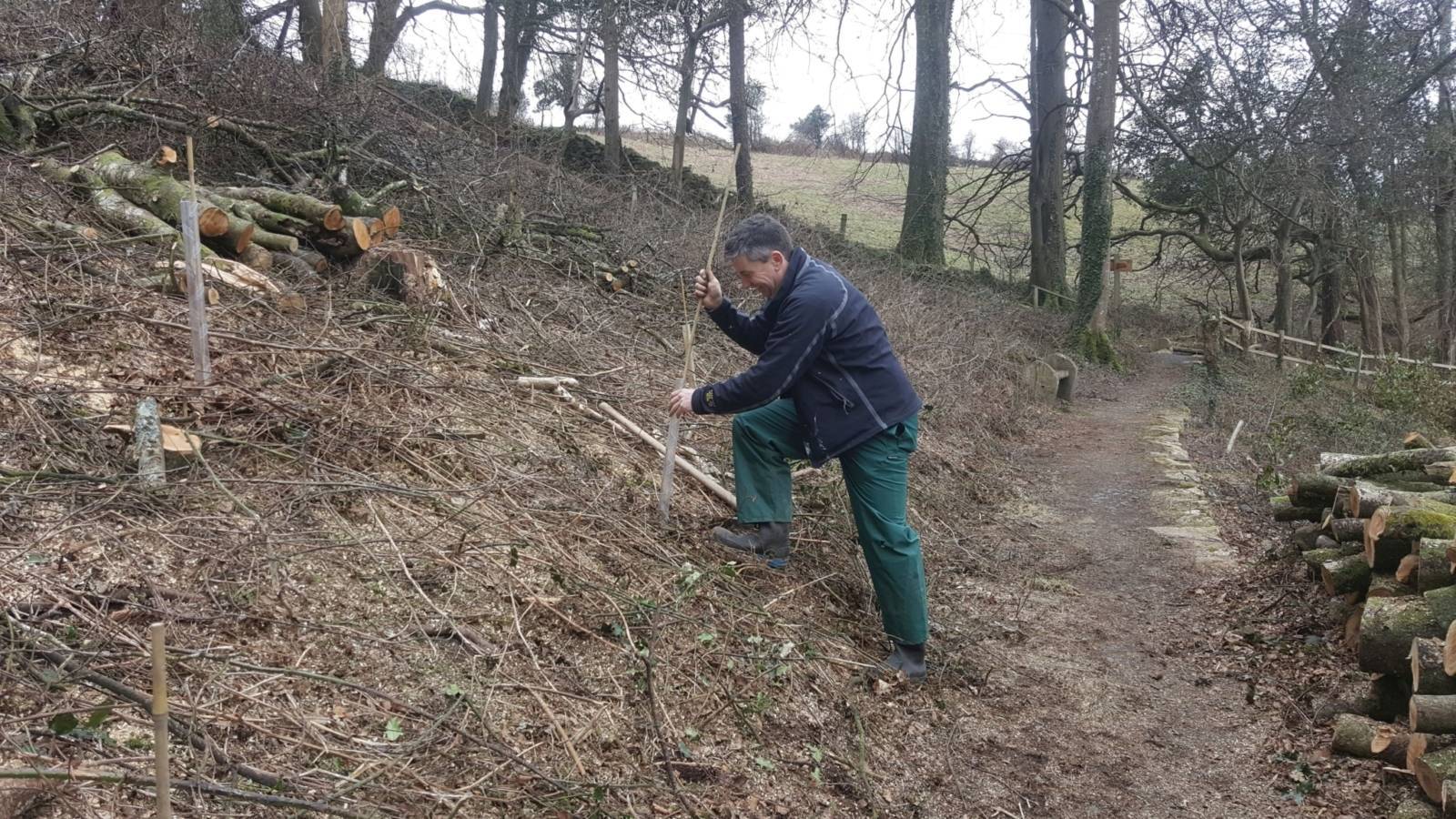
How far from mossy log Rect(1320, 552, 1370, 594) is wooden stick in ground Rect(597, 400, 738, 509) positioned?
10.2 ft

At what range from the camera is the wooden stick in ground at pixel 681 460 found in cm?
503

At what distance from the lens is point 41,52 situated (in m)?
7.42

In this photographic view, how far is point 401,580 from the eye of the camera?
11.5 feet

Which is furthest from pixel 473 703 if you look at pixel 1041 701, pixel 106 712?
pixel 1041 701

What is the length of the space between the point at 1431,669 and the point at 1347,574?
1483 mm

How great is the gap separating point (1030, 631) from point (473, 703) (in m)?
3.21

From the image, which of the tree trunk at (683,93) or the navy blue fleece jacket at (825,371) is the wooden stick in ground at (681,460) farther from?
the tree trunk at (683,93)

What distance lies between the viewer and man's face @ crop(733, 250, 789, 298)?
4133 millimetres

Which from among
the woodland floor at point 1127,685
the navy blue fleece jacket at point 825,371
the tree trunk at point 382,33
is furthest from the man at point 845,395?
the tree trunk at point 382,33

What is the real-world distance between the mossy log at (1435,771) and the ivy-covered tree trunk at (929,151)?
47.5 feet

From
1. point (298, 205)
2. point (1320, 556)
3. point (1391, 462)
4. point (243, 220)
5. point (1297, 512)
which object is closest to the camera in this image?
point (1320, 556)

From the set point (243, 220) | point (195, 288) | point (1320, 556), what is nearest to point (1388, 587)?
point (1320, 556)

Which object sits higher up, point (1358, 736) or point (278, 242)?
point (278, 242)

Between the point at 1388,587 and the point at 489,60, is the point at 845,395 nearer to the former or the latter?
the point at 1388,587
